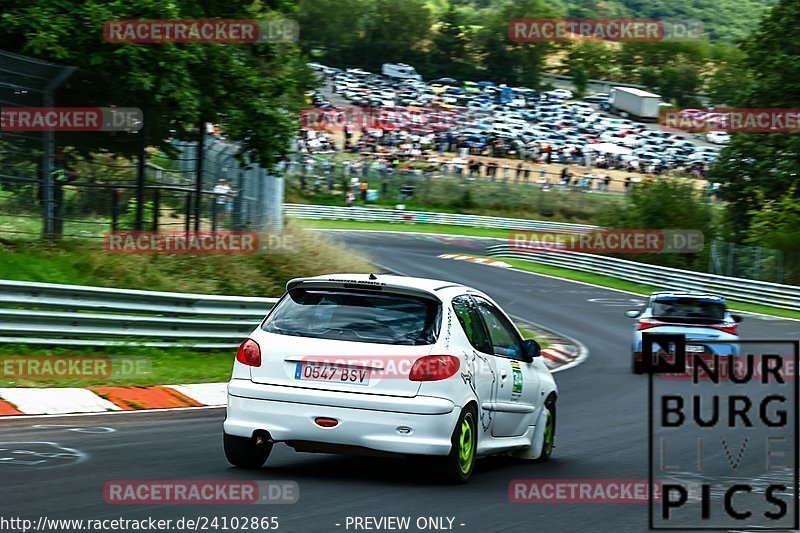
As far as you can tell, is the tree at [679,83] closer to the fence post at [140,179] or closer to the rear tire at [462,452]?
the fence post at [140,179]

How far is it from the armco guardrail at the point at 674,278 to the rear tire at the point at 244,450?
31.5 metres

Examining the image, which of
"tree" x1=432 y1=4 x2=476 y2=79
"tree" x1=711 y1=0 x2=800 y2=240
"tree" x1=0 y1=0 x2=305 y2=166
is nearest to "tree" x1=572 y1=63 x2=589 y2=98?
"tree" x1=432 y1=4 x2=476 y2=79

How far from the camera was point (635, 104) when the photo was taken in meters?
100

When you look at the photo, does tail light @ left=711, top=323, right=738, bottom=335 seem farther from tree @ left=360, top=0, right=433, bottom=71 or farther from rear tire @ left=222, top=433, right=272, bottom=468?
tree @ left=360, top=0, right=433, bottom=71

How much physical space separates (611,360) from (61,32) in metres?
11.1

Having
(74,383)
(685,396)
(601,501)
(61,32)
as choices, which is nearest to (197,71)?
(61,32)

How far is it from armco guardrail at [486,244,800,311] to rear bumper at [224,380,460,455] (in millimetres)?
31504

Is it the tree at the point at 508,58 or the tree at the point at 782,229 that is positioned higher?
the tree at the point at 508,58

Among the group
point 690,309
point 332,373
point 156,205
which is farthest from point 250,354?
point 690,309

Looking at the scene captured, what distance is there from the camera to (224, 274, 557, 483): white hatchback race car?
804 centimetres

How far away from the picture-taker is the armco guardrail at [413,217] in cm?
5903

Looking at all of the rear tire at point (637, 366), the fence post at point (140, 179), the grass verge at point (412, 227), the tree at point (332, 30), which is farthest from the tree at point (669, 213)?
the tree at point (332, 30)

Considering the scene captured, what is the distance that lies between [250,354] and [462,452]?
64.5 inches

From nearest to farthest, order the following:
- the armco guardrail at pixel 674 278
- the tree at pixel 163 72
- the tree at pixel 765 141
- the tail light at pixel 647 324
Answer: the tree at pixel 163 72
the tail light at pixel 647 324
the armco guardrail at pixel 674 278
the tree at pixel 765 141
